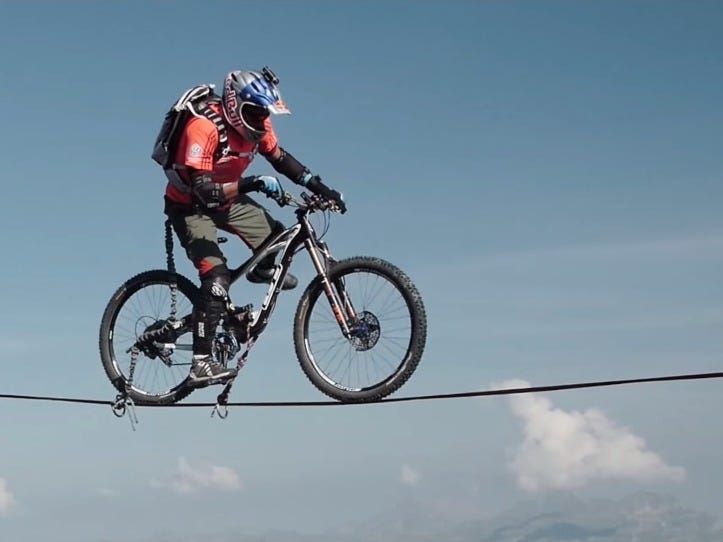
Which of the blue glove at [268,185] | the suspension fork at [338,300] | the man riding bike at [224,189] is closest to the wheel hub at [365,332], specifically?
the suspension fork at [338,300]

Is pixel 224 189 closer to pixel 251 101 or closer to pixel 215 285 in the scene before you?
pixel 251 101

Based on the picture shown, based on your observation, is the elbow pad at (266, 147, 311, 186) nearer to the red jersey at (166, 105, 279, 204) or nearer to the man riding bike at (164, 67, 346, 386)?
the man riding bike at (164, 67, 346, 386)

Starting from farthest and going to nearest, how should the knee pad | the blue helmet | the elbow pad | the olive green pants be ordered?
the elbow pad < the olive green pants < the knee pad < the blue helmet

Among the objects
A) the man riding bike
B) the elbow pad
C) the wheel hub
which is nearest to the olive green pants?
the man riding bike

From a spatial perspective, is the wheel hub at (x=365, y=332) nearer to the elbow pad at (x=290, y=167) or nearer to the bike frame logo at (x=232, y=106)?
the elbow pad at (x=290, y=167)

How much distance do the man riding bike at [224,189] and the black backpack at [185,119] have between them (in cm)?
4

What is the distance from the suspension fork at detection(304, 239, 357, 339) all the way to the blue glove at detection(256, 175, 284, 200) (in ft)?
3.36

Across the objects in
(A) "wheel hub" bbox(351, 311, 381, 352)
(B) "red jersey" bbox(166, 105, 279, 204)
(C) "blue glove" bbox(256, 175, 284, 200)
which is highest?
(B) "red jersey" bbox(166, 105, 279, 204)

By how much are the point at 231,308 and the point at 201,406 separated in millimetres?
1281

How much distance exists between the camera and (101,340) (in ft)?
46.7

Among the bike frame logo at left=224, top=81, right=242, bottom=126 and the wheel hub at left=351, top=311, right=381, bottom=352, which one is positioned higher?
the bike frame logo at left=224, top=81, right=242, bottom=126

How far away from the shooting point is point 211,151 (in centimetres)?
1191

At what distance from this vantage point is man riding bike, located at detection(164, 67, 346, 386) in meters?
11.9

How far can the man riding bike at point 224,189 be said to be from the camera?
1185 cm
